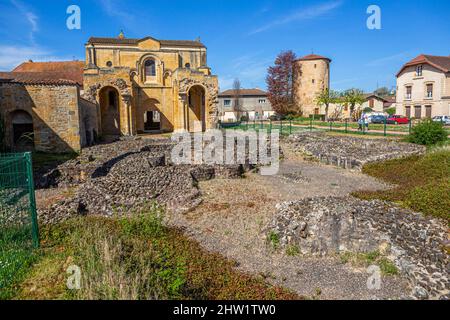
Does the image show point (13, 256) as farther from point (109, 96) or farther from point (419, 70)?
point (419, 70)

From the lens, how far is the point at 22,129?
20375 millimetres

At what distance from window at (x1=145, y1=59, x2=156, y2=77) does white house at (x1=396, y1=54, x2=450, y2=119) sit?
117ft

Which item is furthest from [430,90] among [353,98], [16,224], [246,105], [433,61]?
[16,224]

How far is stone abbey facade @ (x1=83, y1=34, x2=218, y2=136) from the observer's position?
28.7 meters

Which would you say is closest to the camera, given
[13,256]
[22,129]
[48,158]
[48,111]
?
[13,256]

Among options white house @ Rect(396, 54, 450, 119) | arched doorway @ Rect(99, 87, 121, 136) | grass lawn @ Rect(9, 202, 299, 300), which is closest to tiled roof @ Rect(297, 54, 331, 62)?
white house @ Rect(396, 54, 450, 119)

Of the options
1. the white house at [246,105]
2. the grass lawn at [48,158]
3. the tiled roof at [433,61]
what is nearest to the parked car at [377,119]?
the tiled roof at [433,61]

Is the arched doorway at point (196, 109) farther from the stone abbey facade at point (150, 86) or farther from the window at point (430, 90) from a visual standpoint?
the window at point (430, 90)

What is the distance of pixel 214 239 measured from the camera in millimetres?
8523

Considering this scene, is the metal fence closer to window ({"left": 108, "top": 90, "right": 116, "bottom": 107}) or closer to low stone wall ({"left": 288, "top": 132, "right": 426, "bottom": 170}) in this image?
low stone wall ({"left": 288, "top": 132, "right": 426, "bottom": 170})

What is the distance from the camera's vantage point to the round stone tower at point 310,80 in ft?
176

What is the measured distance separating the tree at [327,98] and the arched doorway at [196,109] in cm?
2369

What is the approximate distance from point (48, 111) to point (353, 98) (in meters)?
39.4
